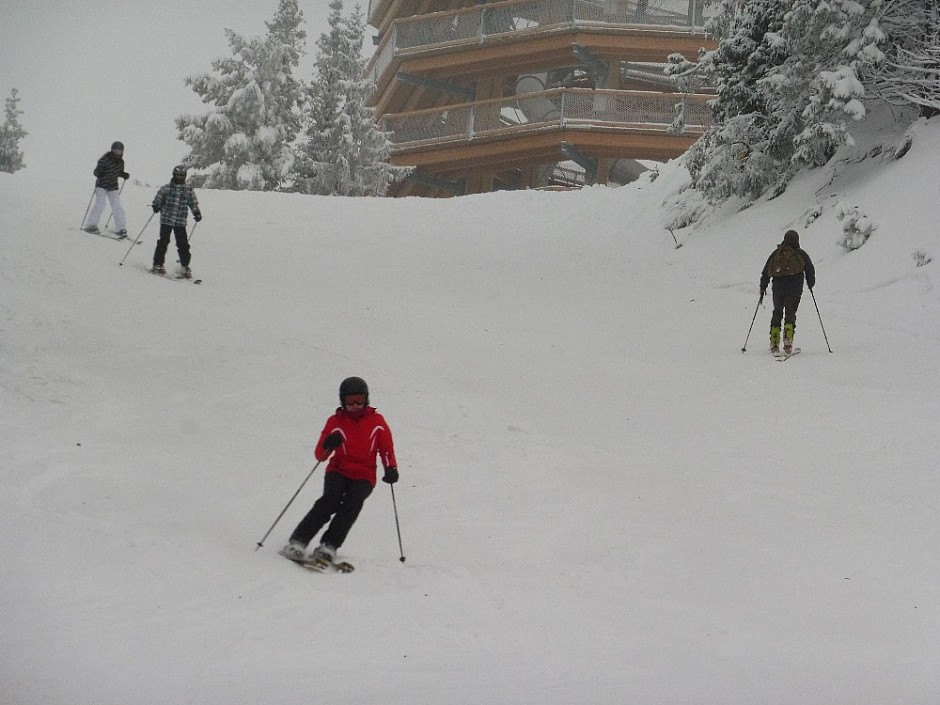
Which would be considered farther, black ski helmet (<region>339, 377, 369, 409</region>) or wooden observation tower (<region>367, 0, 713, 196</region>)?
wooden observation tower (<region>367, 0, 713, 196</region>)

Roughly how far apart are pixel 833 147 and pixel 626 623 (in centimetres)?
1438

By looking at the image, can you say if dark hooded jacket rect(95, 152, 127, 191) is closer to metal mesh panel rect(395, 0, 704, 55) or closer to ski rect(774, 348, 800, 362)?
ski rect(774, 348, 800, 362)

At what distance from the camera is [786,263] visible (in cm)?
1262

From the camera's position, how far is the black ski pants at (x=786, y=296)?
12467 mm

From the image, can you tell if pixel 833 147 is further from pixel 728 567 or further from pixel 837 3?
pixel 728 567

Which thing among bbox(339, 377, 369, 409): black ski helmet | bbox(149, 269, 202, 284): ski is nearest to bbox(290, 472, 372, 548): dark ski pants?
bbox(339, 377, 369, 409): black ski helmet

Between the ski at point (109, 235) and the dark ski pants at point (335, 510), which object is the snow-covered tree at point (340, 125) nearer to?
the ski at point (109, 235)

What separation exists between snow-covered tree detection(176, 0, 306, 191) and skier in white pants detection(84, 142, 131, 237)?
16300 millimetres

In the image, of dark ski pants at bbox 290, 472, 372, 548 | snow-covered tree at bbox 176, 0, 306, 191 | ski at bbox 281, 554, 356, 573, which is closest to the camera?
ski at bbox 281, 554, 356, 573

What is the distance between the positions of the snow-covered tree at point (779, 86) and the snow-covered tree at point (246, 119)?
681 inches

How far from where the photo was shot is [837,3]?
1510cm

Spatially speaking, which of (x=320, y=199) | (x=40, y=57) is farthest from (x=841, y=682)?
(x=320, y=199)

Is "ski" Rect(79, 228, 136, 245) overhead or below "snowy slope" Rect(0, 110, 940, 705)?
overhead

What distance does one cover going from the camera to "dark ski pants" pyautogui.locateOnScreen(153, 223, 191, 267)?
1411 centimetres
